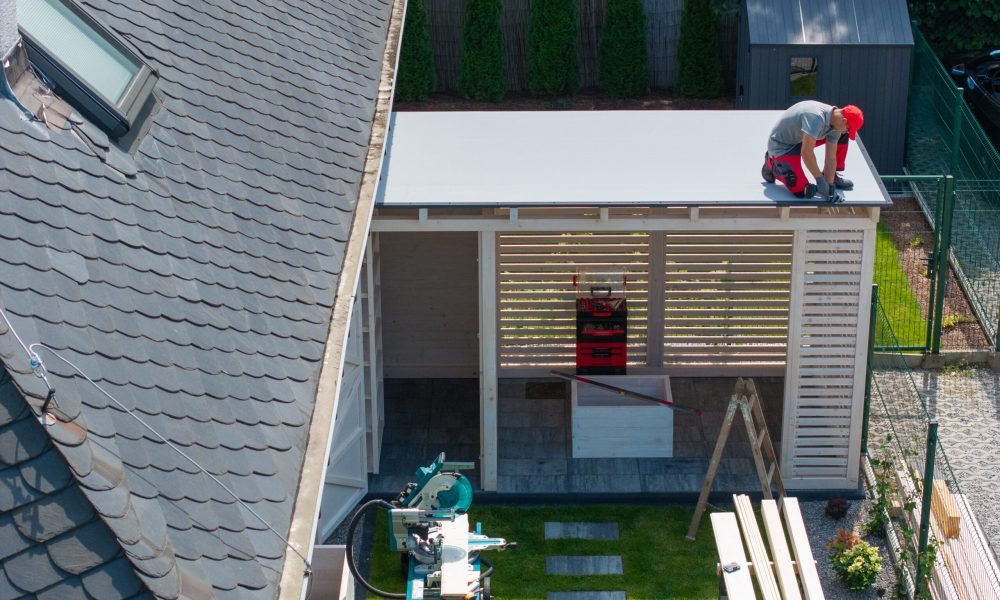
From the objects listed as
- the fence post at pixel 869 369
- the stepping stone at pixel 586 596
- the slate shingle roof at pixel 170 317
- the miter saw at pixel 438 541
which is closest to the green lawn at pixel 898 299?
the fence post at pixel 869 369

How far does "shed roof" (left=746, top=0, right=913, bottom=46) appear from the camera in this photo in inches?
714

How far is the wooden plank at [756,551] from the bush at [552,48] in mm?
12164

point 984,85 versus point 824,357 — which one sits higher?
point 984,85

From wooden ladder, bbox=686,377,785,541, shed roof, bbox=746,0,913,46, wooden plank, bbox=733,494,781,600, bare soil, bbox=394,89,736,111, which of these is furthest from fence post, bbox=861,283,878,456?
bare soil, bbox=394,89,736,111

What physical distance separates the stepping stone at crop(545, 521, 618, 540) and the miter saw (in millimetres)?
1982

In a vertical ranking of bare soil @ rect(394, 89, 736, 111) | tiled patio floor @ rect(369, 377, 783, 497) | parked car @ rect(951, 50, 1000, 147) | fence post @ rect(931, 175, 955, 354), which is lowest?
tiled patio floor @ rect(369, 377, 783, 497)

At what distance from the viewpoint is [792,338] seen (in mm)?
11547

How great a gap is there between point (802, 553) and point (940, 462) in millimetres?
1991

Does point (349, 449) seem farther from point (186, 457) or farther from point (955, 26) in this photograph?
point (955, 26)

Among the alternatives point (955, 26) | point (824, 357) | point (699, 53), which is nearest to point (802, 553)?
point (824, 357)

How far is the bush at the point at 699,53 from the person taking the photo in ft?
68.0

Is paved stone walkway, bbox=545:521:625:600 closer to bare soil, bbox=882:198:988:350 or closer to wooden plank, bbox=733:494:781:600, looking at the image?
wooden plank, bbox=733:494:781:600

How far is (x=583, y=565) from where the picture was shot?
1081cm

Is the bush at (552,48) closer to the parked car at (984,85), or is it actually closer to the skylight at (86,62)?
the parked car at (984,85)
